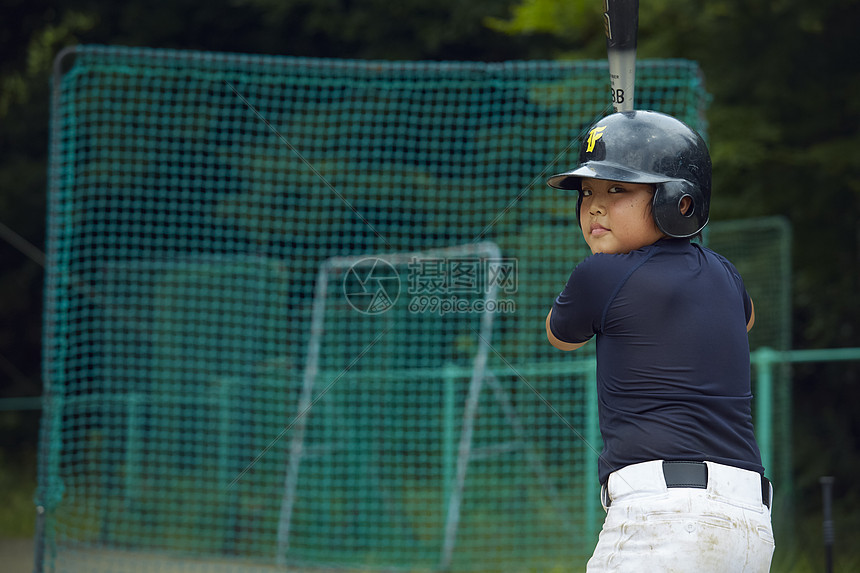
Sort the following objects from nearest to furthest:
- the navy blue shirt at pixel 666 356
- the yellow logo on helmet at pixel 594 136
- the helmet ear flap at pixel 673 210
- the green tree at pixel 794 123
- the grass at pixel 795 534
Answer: the navy blue shirt at pixel 666 356 → the helmet ear flap at pixel 673 210 → the yellow logo on helmet at pixel 594 136 → the grass at pixel 795 534 → the green tree at pixel 794 123

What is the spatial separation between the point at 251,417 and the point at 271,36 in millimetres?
5823

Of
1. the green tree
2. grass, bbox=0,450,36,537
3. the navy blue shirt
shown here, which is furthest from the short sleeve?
grass, bbox=0,450,36,537

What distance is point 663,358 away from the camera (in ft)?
7.86

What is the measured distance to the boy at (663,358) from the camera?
7.47ft

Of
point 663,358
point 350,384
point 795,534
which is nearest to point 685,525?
point 663,358

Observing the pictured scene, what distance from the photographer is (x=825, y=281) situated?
8648 millimetres

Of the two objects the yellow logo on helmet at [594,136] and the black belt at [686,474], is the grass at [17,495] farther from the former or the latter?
the black belt at [686,474]

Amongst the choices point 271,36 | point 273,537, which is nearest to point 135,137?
point 271,36

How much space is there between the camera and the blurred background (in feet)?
26.0

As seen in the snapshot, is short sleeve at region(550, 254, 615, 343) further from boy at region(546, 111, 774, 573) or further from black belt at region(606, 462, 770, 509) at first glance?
black belt at region(606, 462, 770, 509)

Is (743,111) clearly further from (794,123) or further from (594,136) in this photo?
(594,136)

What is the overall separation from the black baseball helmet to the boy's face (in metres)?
0.05

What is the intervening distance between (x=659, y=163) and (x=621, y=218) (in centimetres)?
16

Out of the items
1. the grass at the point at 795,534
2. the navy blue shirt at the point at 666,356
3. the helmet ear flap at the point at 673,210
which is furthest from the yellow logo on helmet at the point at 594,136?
the grass at the point at 795,534
